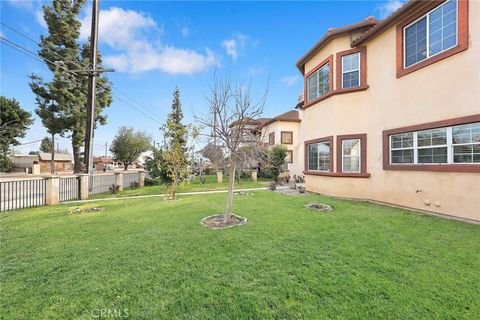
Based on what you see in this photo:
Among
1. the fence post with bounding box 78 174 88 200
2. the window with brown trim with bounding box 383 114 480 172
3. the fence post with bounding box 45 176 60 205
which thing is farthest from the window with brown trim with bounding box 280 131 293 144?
the fence post with bounding box 45 176 60 205

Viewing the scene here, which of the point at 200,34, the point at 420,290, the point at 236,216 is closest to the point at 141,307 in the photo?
the point at 420,290

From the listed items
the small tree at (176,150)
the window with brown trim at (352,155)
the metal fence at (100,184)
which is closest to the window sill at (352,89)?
the window with brown trim at (352,155)

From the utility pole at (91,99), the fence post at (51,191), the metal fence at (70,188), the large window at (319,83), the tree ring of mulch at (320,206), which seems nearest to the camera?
the tree ring of mulch at (320,206)

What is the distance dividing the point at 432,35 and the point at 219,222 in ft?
30.7

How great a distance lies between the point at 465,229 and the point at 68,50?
99.2 feet

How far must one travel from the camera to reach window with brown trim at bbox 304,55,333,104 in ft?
36.3

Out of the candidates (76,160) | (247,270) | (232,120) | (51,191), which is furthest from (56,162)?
(247,270)

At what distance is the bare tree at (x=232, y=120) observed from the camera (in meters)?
6.62

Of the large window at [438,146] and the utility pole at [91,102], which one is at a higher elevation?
the utility pole at [91,102]

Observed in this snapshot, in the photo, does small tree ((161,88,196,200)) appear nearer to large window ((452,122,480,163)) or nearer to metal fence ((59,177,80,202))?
metal fence ((59,177,80,202))

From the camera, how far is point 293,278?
140 inches

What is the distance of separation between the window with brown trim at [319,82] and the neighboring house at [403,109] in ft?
0.17

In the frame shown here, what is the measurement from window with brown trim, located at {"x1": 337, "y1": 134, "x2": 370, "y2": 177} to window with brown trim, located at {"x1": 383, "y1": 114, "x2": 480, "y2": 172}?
3.07 feet

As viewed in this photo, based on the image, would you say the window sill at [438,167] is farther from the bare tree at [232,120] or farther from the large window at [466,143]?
the bare tree at [232,120]
